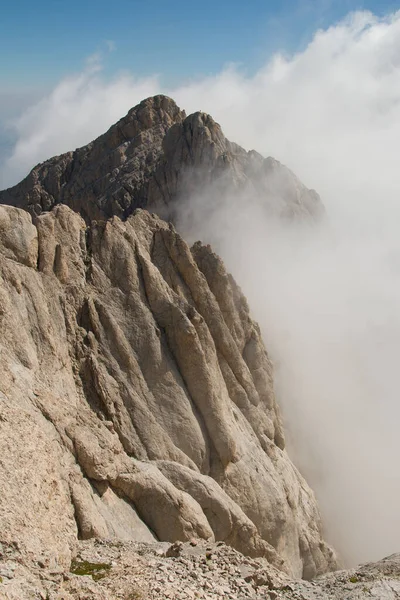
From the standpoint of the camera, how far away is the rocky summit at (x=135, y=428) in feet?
89.4

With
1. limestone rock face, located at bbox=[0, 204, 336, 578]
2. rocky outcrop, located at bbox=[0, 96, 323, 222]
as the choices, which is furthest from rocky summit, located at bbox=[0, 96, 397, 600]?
rocky outcrop, located at bbox=[0, 96, 323, 222]

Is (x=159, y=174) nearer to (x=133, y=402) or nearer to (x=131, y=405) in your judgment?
(x=133, y=402)

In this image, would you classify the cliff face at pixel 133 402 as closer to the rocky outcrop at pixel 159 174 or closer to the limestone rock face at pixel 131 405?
the limestone rock face at pixel 131 405

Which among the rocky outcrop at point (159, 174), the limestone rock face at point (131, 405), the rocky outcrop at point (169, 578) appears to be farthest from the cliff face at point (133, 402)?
the rocky outcrop at point (159, 174)

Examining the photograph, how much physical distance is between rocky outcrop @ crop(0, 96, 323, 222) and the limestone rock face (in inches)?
1654

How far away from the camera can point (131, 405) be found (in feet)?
145

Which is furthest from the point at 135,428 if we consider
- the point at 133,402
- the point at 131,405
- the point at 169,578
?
the point at 169,578

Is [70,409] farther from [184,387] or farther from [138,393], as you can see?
[184,387]

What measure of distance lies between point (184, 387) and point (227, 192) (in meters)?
59.1

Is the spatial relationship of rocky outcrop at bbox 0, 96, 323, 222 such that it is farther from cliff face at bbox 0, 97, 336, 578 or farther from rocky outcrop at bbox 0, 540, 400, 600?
rocky outcrop at bbox 0, 540, 400, 600

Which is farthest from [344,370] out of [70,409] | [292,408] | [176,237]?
[70,409]

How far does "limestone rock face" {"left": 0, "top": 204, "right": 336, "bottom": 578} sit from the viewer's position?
31.1 m

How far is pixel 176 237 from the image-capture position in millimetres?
57469

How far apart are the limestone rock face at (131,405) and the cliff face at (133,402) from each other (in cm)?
10
